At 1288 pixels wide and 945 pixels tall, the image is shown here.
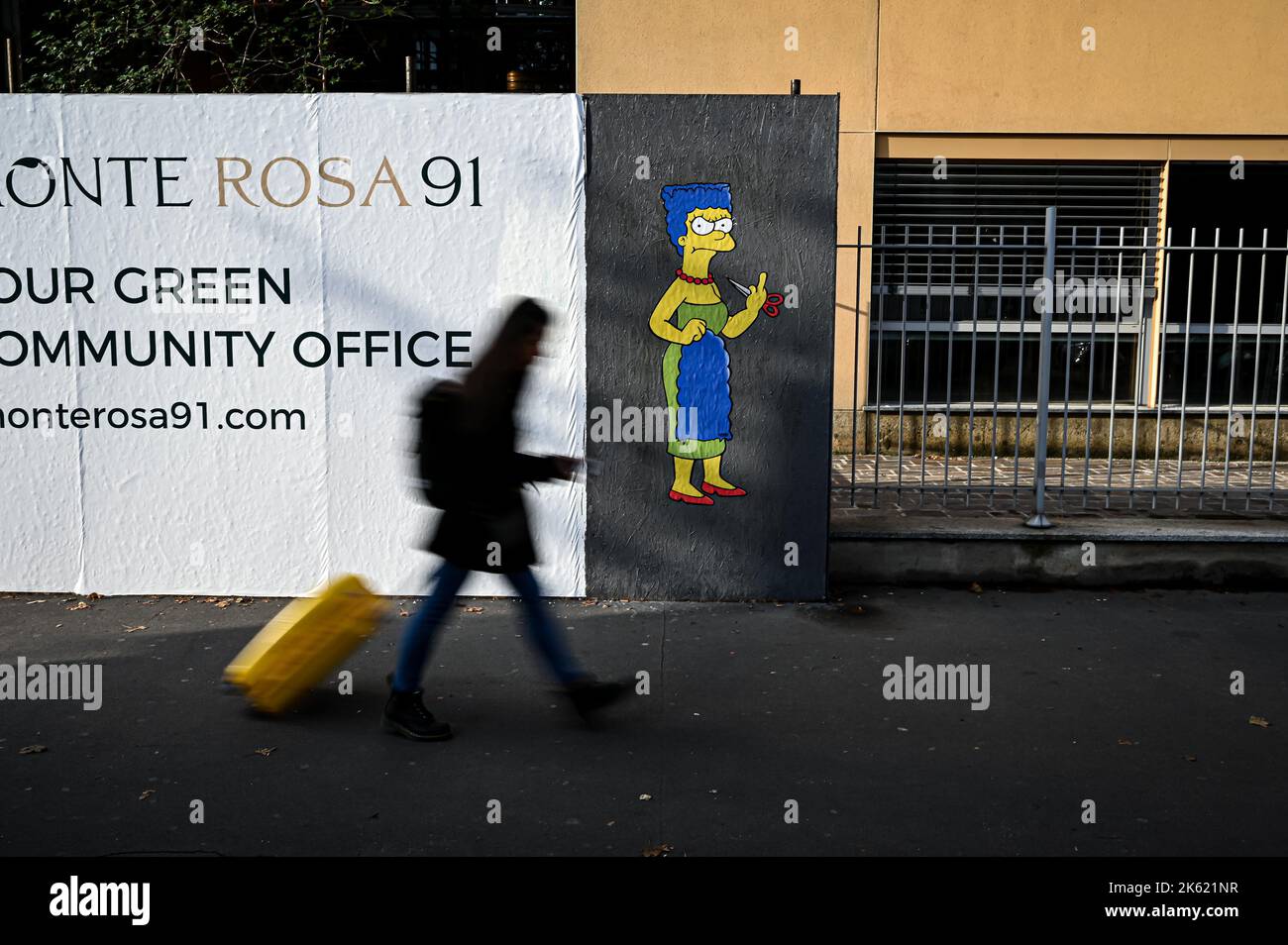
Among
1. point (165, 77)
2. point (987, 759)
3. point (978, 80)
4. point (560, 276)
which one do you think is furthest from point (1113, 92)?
point (165, 77)

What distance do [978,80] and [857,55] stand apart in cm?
116

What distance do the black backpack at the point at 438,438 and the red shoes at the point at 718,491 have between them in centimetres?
242

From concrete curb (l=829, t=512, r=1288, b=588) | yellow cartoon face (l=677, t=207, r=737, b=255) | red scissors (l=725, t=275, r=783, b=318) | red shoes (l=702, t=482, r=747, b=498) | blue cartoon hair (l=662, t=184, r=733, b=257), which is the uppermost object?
blue cartoon hair (l=662, t=184, r=733, b=257)

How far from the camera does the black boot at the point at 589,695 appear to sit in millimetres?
4910

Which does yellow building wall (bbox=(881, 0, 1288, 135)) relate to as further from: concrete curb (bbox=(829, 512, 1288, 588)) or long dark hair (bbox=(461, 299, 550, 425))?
long dark hair (bbox=(461, 299, 550, 425))

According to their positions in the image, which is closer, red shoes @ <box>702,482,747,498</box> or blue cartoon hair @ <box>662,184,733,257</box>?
blue cartoon hair @ <box>662,184,733,257</box>

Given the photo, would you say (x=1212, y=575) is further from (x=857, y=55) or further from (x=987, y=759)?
(x=857, y=55)

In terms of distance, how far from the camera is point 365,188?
6.77 m

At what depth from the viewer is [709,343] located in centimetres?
680

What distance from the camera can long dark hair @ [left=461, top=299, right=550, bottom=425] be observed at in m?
4.67
